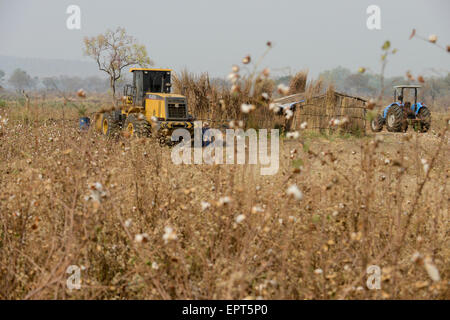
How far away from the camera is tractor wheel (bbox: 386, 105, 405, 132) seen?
1479cm

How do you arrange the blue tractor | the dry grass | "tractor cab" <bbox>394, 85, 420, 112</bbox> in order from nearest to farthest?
the dry grass
"tractor cab" <bbox>394, 85, 420, 112</bbox>
the blue tractor

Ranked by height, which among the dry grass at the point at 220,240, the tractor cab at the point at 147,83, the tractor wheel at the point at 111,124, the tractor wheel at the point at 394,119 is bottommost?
the dry grass at the point at 220,240

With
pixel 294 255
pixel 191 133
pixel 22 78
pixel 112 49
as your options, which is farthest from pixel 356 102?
pixel 22 78

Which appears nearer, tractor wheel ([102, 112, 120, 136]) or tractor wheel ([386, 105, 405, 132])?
tractor wheel ([102, 112, 120, 136])

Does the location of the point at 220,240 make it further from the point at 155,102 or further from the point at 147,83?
the point at 147,83

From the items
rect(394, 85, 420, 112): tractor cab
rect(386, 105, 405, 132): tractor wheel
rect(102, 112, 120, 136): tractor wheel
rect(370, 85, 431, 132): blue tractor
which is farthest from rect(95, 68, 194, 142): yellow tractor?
rect(386, 105, 405, 132): tractor wheel

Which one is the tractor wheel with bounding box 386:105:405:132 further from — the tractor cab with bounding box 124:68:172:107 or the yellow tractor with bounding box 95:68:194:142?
the tractor cab with bounding box 124:68:172:107

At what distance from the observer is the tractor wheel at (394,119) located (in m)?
14.8

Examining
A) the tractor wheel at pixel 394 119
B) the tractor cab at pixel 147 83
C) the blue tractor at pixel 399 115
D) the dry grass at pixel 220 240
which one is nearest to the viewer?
the dry grass at pixel 220 240

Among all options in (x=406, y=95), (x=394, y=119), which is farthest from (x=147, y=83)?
(x=394, y=119)

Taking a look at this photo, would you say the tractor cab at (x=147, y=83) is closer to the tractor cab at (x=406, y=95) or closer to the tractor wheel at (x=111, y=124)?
the tractor wheel at (x=111, y=124)

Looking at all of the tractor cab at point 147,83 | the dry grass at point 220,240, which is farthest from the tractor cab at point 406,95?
the dry grass at point 220,240
